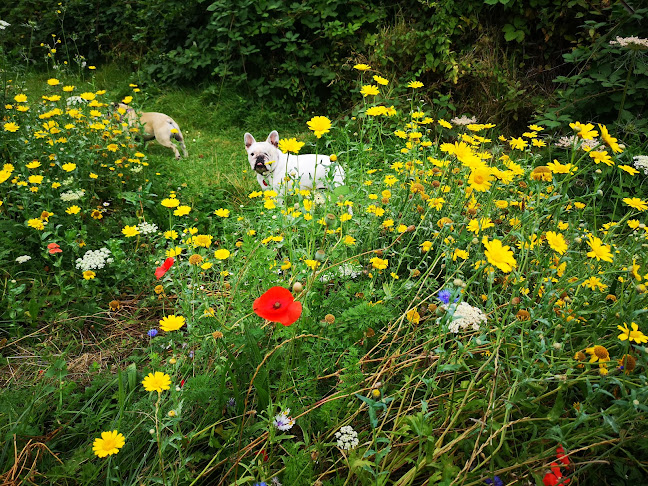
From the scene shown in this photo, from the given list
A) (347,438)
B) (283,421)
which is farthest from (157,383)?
(347,438)

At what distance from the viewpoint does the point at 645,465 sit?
3.95 feet

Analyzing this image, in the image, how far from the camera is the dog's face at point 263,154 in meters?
3.24

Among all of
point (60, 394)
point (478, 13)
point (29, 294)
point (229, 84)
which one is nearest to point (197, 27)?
point (229, 84)

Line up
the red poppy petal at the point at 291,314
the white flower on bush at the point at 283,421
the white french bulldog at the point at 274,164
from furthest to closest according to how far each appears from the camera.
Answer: the white french bulldog at the point at 274,164, the white flower on bush at the point at 283,421, the red poppy petal at the point at 291,314

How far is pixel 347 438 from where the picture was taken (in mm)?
1197

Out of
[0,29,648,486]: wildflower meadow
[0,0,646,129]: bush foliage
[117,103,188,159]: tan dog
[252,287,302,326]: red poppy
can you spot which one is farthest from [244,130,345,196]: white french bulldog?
[252,287,302,326]: red poppy

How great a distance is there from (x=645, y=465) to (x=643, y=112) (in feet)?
10.9

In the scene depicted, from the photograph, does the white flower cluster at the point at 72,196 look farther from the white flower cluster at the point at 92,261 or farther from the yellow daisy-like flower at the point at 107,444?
the yellow daisy-like flower at the point at 107,444

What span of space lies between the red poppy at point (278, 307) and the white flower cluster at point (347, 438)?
1.21 feet

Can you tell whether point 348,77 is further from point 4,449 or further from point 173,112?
point 4,449

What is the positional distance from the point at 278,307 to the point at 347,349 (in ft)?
1.60

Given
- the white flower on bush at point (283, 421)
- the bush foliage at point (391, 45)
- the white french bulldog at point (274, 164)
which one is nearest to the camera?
the white flower on bush at point (283, 421)

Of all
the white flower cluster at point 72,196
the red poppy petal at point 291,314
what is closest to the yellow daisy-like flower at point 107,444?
the red poppy petal at point 291,314

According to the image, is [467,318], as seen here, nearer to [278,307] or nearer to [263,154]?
[278,307]
